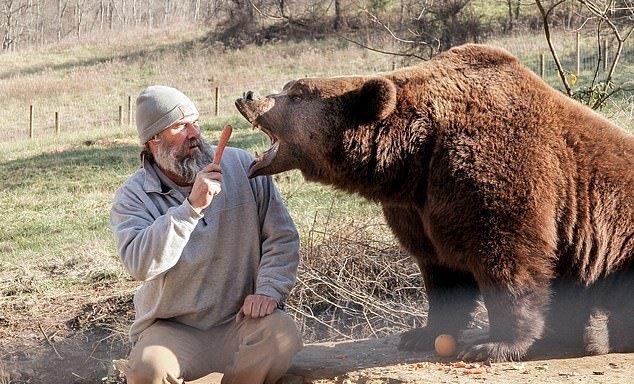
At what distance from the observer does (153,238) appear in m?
4.42

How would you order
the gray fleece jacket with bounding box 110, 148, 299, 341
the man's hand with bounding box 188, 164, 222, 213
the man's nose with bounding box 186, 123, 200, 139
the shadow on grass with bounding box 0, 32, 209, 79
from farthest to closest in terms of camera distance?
1. the shadow on grass with bounding box 0, 32, 209, 79
2. the man's nose with bounding box 186, 123, 200, 139
3. the gray fleece jacket with bounding box 110, 148, 299, 341
4. the man's hand with bounding box 188, 164, 222, 213

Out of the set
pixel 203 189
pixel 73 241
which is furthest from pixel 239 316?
pixel 73 241

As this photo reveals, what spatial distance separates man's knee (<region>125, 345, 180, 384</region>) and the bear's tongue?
1.07 meters

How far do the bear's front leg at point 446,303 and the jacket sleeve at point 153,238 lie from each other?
1.54 meters

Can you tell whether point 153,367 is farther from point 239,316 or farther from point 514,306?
point 514,306

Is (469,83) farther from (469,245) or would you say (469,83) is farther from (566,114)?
(469,245)

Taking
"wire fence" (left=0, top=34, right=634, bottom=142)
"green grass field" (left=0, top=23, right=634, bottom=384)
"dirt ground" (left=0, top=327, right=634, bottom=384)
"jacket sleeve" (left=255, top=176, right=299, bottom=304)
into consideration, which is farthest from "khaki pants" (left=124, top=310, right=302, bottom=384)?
"wire fence" (left=0, top=34, right=634, bottom=142)

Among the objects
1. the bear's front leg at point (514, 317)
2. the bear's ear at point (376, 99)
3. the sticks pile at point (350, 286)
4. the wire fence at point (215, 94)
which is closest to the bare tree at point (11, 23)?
the wire fence at point (215, 94)

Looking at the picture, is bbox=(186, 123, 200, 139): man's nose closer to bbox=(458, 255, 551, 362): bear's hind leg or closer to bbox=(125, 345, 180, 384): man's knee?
bbox=(125, 345, 180, 384): man's knee

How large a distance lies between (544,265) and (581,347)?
0.70 metres

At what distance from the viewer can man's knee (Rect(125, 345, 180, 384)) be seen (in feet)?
15.0

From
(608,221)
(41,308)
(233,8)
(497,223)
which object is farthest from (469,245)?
(233,8)

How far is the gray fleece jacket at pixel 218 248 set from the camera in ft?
15.7

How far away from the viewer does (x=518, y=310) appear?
460cm
